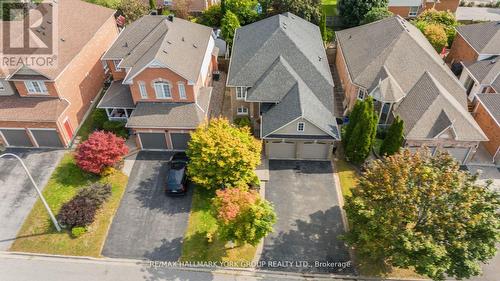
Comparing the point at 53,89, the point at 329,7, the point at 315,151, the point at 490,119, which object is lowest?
the point at 315,151

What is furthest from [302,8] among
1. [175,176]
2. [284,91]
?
[175,176]

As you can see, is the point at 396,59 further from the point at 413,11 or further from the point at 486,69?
the point at 413,11

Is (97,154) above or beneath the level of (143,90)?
beneath

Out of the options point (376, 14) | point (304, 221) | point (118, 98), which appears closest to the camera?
point (304, 221)

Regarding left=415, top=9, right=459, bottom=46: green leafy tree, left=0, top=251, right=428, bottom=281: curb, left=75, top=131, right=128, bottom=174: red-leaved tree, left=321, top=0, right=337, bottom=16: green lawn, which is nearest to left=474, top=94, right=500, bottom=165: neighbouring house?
left=415, top=9, right=459, bottom=46: green leafy tree

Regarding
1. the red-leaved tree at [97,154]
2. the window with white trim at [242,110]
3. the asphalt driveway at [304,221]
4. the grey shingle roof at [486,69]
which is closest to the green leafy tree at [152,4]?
the window with white trim at [242,110]

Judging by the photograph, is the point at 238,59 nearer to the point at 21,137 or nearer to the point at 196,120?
the point at 196,120

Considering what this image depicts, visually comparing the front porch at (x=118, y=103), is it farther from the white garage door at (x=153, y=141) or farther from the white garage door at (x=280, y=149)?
the white garage door at (x=280, y=149)
